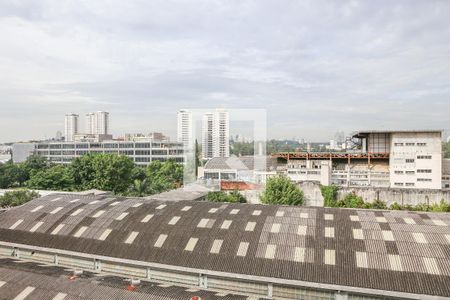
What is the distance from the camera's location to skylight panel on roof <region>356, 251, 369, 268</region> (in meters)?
27.1

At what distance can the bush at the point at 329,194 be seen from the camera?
213 feet

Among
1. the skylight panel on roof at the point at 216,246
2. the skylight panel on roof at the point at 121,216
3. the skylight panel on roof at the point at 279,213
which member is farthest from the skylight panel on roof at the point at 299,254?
the skylight panel on roof at the point at 121,216

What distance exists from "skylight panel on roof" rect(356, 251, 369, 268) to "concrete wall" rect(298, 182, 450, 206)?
38.2m

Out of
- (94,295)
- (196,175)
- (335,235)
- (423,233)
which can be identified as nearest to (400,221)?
(423,233)

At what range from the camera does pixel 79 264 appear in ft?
111

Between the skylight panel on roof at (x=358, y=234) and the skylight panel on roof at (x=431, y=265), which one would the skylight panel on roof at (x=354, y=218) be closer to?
the skylight panel on roof at (x=358, y=234)

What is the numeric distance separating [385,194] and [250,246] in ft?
133

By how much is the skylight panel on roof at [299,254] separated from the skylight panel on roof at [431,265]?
8822mm

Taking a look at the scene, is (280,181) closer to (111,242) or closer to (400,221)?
(400,221)

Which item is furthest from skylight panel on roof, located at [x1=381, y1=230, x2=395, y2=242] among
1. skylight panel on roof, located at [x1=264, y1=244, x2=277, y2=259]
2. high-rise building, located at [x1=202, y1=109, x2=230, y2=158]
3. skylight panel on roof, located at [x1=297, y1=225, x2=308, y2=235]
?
high-rise building, located at [x1=202, y1=109, x2=230, y2=158]

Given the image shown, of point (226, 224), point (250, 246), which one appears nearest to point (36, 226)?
point (226, 224)

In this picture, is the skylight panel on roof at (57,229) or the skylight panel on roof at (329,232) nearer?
the skylight panel on roof at (329,232)

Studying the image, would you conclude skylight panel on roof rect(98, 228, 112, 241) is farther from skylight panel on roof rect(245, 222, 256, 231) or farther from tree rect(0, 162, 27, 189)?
tree rect(0, 162, 27, 189)

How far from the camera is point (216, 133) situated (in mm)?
99562
